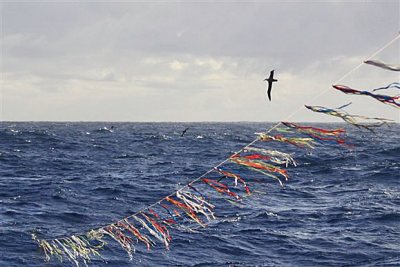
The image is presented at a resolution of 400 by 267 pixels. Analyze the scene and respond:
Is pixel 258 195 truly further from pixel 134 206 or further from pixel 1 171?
pixel 1 171

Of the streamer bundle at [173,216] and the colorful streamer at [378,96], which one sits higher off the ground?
the colorful streamer at [378,96]

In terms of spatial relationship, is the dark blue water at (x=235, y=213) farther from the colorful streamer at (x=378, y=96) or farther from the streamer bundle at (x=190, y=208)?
the colorful streamer at (x=378, y=96)

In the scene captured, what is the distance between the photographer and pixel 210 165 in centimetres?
4528

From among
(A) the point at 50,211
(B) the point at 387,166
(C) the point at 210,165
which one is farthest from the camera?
(C) the point at 210,165

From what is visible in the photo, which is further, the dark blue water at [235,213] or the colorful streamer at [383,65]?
the dark blue water at [235,213]

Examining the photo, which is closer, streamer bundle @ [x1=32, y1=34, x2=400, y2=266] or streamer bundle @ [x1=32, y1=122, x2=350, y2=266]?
streamer bundle @ [x1=32, y1=34, x2=400, y2=266]

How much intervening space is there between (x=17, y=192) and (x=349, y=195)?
1807cm

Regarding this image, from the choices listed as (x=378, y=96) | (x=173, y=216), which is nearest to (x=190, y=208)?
(x=378, y=96)

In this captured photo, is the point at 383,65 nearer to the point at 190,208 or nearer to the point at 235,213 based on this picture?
the point at 190,208

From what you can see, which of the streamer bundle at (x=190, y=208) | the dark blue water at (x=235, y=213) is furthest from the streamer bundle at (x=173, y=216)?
the dark blue water at (x=235, y=213)

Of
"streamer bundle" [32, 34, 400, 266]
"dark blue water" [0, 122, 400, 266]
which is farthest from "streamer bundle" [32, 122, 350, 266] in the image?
"dark blue water" [0, 122, 400, 266]

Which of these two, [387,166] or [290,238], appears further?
[387,166]

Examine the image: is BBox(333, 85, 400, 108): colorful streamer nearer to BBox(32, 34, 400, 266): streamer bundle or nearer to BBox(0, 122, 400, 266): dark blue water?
BBox(32, 34, 400, 266): streamer bundle

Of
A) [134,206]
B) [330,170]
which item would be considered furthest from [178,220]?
[330,170]
